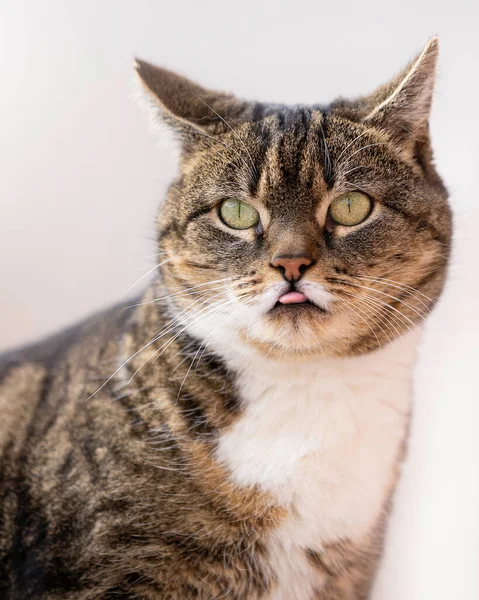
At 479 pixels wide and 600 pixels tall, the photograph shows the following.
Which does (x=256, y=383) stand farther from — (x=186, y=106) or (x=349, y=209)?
(x=186, y=106)

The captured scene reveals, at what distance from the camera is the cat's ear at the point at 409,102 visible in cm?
110

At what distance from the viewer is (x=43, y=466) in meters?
1.21

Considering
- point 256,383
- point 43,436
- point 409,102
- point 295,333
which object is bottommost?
point 43,436

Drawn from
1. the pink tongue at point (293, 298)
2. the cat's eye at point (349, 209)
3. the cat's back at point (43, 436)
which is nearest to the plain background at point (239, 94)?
the cat's back at point (43, 436)

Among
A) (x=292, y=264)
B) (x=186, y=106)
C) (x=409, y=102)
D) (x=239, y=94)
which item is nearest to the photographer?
(x=292, y=264)

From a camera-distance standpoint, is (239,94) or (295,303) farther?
(239,94)

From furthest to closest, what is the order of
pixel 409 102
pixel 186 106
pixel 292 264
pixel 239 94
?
1. pixel 239 94
2. pixel 186 106
3. pixel 409 102
4. pixel 292 264

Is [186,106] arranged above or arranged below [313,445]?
above

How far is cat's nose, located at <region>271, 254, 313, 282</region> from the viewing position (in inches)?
40.2

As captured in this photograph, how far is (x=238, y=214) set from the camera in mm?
1167

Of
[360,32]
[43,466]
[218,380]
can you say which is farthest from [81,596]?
[360,32]

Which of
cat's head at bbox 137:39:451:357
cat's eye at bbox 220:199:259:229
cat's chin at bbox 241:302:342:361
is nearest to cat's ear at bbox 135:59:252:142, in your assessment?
cat's head at bbox 137:39:451:357

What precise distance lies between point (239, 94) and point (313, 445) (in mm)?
868

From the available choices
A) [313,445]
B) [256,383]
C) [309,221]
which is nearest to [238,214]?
[309,221]
